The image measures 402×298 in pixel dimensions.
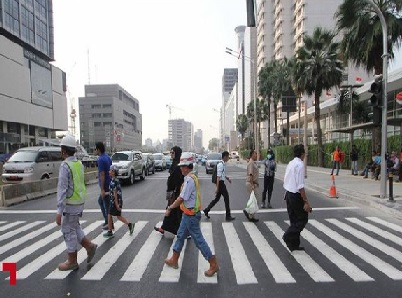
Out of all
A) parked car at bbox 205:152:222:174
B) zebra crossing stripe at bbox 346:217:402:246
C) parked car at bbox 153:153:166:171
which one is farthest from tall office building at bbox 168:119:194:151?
zebra crossing stripe at bbox 346:217:402:246

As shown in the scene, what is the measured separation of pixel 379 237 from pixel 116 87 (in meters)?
137

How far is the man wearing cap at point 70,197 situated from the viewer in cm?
537

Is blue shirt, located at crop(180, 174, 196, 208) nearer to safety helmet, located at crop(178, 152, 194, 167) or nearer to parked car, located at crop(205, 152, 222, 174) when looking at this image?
safety helmet, located at crop(178, 152, 194, 167)

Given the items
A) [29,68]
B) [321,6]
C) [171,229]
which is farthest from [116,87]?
[171,229]

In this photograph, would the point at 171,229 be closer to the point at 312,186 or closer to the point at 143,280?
the point at 143,280

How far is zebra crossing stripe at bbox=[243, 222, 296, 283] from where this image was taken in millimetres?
5171

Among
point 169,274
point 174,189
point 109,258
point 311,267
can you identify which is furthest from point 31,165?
point 311,267

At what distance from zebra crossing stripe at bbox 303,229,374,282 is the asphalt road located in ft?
0.05

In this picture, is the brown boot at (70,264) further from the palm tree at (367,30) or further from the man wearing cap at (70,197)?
the palm tree at (367,30)

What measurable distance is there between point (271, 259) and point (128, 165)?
14303 millimetres

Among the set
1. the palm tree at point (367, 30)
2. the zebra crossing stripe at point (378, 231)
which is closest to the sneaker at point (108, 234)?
the zebra crossing stripe at point (378, 231)

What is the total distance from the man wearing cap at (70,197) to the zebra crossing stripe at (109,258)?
0.35 metres

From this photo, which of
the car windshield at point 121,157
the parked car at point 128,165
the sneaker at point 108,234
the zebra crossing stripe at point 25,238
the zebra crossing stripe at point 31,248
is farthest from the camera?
the car windshield at point 121,157

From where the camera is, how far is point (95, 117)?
130 m
